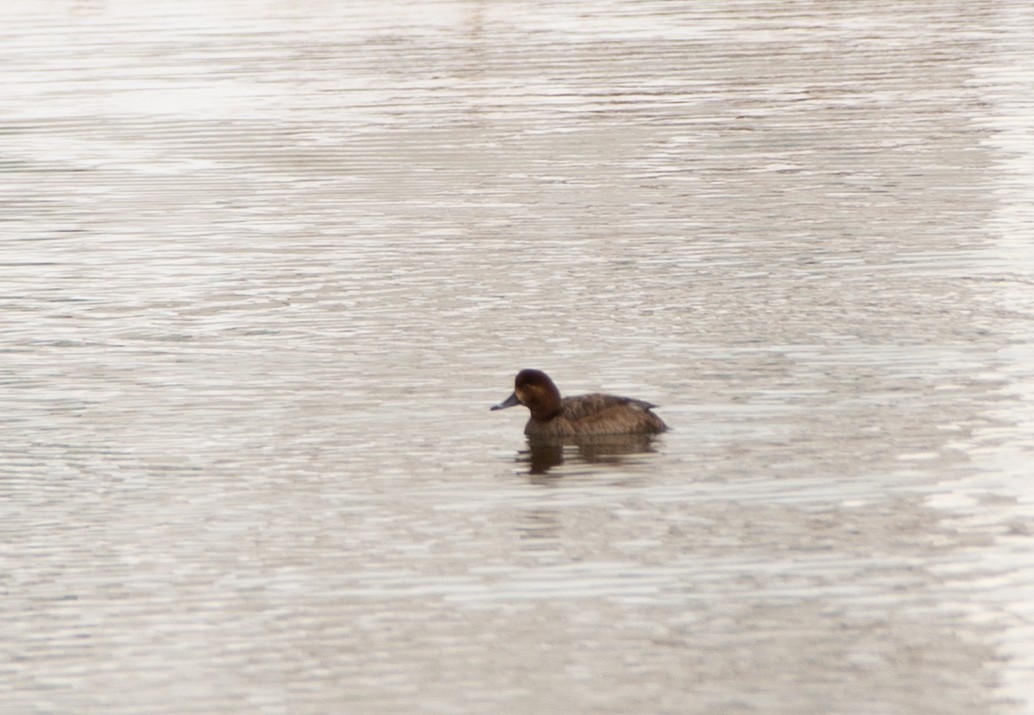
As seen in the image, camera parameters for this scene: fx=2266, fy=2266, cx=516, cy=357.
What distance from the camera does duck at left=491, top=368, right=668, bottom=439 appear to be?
1530 centimetres

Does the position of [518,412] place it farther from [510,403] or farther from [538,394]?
[538,394]

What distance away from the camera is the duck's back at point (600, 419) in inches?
601

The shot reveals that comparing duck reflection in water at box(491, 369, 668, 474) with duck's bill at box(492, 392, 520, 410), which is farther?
duck's bill at box(492, 392, 520, 410)

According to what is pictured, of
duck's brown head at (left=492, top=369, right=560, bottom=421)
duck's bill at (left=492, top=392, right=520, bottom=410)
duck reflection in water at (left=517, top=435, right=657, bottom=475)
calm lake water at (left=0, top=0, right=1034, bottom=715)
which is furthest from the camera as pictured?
duck's bill at (left=492, top=392, right=520, bottom=410)

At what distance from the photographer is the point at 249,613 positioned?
38.9 ft

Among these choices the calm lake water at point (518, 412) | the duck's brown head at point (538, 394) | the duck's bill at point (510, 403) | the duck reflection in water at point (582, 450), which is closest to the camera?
the calm lake water at point (518, 412)

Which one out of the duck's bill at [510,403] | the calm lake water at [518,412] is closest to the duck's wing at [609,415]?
the calm lake water at [518,412]

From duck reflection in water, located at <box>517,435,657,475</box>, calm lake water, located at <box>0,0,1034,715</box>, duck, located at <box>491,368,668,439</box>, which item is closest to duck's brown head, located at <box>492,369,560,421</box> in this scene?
duck, located at <box>491,368,668,439</box>

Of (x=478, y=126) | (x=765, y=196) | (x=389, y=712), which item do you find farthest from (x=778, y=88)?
(x=389, y=712)

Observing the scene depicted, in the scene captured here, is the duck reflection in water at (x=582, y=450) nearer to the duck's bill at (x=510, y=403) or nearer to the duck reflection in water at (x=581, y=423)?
the duck reflection in water at (x=581, y=423)

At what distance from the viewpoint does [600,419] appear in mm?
15500

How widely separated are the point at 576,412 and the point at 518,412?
1.60 m

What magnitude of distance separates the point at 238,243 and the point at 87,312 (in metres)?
4.21

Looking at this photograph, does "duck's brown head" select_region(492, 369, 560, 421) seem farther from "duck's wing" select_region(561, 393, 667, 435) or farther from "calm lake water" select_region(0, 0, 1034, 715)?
"calm lake water" select_region(0, 0, 1034, 715)
